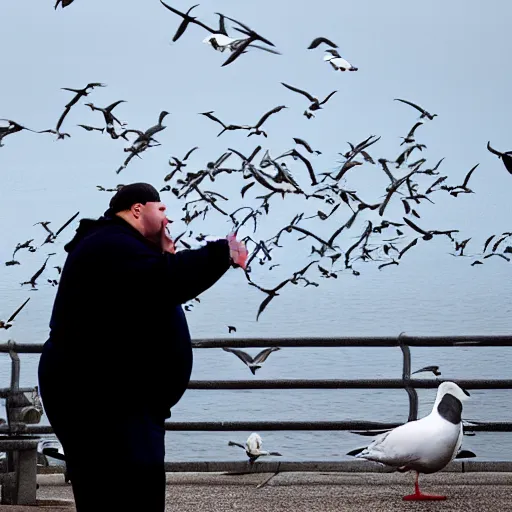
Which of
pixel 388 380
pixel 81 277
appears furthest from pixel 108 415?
pixel 388 380

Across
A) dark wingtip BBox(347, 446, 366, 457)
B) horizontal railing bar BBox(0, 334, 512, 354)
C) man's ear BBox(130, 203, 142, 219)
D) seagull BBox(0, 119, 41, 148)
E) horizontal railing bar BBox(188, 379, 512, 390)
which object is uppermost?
seagull BBox(0, 119, 41, 148)

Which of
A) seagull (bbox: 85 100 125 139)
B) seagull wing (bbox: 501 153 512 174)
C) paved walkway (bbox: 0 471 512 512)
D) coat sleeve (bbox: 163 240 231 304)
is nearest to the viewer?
coat sleeve (bbox: 163 240 231 304)

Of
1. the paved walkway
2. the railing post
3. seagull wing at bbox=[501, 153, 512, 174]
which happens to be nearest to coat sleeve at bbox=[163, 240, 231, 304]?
the paved walkway

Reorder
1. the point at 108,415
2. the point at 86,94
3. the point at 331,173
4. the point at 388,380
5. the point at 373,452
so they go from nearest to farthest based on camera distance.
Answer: the point at 108,415, the point at 373,452, the point at 388,380, the point at 86,94, the point at 331,173

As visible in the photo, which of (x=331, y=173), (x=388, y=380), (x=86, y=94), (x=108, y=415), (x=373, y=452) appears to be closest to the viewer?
(x=108, y=415)

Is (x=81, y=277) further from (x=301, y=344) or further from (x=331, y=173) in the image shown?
(x=331, y=173)

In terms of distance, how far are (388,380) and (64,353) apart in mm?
5845

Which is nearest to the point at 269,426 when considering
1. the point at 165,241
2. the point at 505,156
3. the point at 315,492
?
the point at 315,492

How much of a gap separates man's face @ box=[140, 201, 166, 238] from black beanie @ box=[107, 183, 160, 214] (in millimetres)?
36

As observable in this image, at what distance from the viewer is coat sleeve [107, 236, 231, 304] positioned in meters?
4.64

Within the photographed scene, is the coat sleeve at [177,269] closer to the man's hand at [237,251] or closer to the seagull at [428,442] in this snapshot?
the man's hand at [237,251]

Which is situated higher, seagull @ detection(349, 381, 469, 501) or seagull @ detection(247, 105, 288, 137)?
seagull @ detection(247, 105, 288, 137)

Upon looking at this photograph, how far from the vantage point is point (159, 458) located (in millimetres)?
4832

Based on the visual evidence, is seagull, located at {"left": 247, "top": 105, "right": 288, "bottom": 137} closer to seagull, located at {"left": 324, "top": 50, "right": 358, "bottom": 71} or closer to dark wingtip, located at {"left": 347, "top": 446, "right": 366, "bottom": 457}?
seagull, located at {"left": 324, "top": 50, "right": 358, "bottom": 71}
